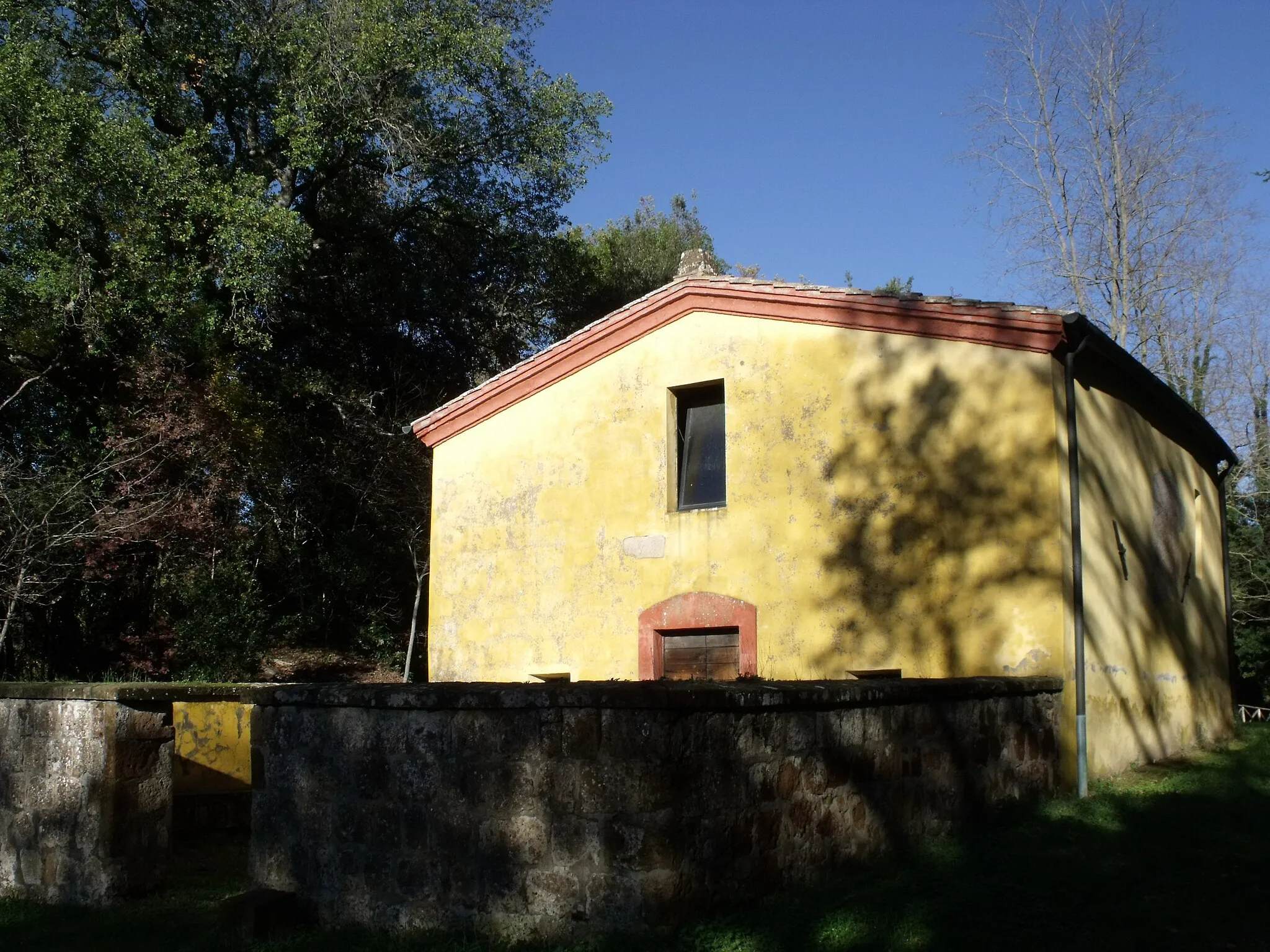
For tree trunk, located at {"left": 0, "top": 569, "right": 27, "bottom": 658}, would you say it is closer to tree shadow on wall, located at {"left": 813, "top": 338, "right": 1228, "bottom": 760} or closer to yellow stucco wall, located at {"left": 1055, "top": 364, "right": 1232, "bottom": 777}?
tree shadow on wall, located at {"left": 813, "top": 338, "right": 1228, "bottom": 760}

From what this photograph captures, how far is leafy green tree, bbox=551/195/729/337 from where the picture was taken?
2286 centimetres

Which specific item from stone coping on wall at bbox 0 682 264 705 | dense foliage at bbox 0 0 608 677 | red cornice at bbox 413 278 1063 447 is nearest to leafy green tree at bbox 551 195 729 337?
dense foliage at bbox 0 0 608 677

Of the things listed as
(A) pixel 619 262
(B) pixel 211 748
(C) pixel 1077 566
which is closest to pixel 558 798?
(B) pixel 211 748

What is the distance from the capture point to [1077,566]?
9.67 meters

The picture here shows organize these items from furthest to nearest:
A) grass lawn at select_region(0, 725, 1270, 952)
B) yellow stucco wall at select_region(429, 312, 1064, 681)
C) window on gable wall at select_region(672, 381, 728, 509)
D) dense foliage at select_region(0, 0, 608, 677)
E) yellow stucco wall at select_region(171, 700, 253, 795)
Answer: dense foliage at select_region(0, 0, 608, 677) < window on gable wall at select_region(672, 381, 728, 509) < yellow stucco wall at select_region(429, 312, 1064, 681) < yellow stucco wall at select_region(171, 700, 253, 795) < grass lawn at select_region(0, 725, 1270, 952)

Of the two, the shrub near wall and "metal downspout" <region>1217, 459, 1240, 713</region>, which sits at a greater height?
"metal downspout" <region>1217, 459, 1240, 713</region>

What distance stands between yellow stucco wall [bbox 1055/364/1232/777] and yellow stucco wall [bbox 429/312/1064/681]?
59 centimetres

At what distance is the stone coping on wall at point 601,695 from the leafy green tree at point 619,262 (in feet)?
43.7

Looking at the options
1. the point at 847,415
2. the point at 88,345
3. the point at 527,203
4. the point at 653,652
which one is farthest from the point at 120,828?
the point at 527,203

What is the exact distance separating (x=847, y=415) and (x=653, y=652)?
3.09 meters

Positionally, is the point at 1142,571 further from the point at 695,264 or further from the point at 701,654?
the point at 695,264

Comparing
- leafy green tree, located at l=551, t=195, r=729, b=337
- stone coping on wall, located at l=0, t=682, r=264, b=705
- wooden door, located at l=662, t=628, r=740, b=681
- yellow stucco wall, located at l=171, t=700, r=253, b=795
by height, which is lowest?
yellow stucco wall, located at l=171, t=700, r=253, b=795

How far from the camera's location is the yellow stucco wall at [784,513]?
9883mm

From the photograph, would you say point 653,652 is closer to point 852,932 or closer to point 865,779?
point 865,779
